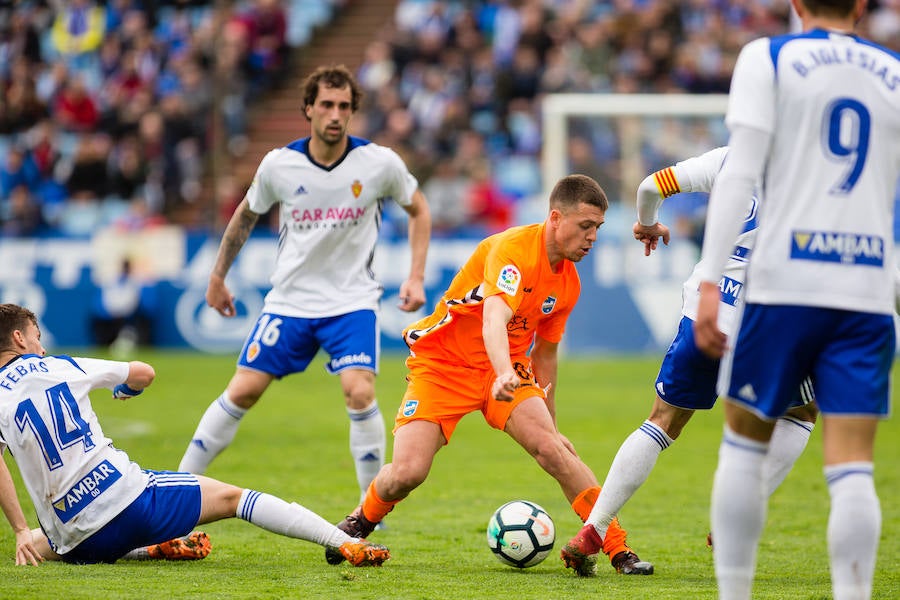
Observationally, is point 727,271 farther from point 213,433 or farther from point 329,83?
point 213,433

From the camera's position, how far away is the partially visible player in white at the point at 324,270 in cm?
745

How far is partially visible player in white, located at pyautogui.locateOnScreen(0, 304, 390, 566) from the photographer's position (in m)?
5.84

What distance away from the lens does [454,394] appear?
653 centimetres

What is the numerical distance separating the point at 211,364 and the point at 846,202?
47.2ft

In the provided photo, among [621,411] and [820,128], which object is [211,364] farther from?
[820,128]

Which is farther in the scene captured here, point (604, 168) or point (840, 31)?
point (604, 168)

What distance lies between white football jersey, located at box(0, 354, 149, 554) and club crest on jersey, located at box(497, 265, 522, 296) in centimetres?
190

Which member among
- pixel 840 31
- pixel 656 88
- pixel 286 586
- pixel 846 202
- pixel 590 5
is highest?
pixel 590 5

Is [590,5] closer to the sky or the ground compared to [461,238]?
closer to the sky

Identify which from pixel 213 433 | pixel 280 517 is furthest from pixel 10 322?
pixel 213 433

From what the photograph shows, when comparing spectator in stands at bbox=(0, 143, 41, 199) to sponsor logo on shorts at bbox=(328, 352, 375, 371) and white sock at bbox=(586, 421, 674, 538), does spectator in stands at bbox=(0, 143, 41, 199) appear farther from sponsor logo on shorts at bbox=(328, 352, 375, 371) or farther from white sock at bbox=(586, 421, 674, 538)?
white sock at bbox=(586, 421, 674, 538)

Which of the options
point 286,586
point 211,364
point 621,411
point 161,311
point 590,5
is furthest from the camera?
point 590,5

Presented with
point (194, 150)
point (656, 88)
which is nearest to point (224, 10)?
point (194, 150)

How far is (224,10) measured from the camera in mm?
23578
